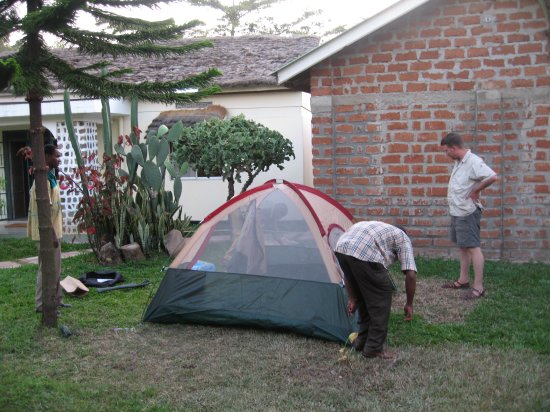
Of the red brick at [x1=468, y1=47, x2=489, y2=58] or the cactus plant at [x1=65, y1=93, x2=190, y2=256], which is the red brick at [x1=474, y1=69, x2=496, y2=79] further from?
the cactus plant at [x1=65, y1=93, x2=190, y2=256]

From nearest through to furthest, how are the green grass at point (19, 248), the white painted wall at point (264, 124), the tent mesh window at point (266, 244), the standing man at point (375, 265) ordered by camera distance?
the standing man at point (375, 265), the tent mesh window at point (266, 244), the green grass at point (19, 248), the white painted wall at point (264, 124)

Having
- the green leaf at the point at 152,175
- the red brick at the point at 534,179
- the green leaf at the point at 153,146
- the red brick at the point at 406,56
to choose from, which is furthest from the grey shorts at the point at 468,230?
the green leaf at the point at 153,146

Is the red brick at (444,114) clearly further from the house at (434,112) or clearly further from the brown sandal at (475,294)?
the brown sandal at (475,294)

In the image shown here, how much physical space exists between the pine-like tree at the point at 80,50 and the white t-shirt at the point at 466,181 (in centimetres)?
313

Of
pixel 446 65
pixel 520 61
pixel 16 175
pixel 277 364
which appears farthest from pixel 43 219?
pixel 16 175

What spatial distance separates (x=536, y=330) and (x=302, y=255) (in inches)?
88.0

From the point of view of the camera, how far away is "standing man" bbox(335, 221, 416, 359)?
5234 mm

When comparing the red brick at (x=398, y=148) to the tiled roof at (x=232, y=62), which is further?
→ the tiled roof at (x=232, y=62)

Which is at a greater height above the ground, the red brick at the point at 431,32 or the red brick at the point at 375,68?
the red brick at the point at 431,32

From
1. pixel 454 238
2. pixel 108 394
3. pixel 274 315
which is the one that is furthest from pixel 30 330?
pixel 454 238

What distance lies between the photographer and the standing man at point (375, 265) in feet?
17.2

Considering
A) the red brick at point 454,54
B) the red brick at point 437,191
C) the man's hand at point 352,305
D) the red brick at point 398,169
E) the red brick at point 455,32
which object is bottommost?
the man's hand at point 352,305

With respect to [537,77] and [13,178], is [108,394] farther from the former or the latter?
[13,178]

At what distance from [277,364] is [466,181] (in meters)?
3.33
